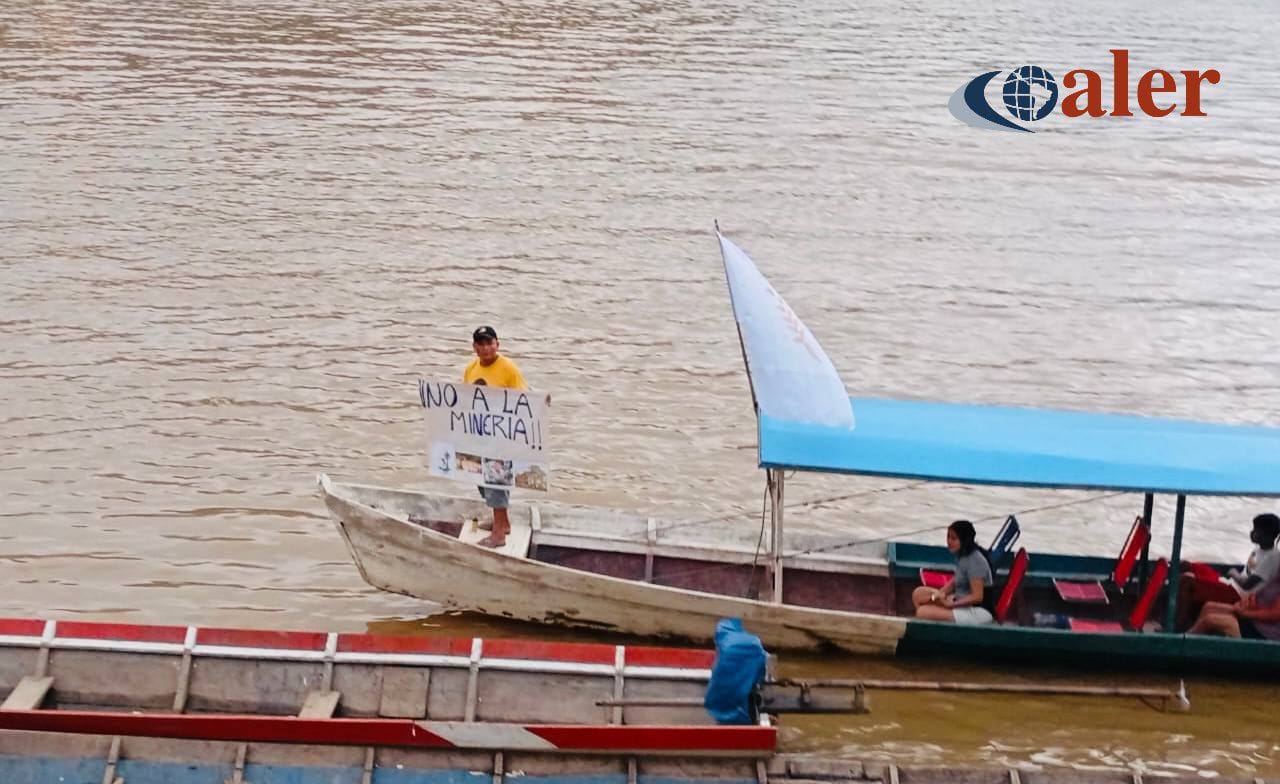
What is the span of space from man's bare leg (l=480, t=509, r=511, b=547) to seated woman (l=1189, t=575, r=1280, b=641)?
5.72 m

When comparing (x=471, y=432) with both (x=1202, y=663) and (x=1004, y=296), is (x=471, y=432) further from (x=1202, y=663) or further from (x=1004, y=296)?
(x=1004, y=296)

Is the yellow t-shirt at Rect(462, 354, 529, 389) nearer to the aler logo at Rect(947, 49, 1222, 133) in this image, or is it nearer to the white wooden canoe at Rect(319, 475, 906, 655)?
the white wooden canoe at Rect(319, 475, 906, 655)

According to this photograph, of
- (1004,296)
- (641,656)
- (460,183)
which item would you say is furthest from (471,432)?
(460,183)

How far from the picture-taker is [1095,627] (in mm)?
11844

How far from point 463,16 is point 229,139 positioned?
13.0 meters

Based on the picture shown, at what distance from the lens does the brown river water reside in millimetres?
14047

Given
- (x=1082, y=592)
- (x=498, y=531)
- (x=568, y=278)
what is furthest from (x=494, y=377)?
(x=568, y=278)

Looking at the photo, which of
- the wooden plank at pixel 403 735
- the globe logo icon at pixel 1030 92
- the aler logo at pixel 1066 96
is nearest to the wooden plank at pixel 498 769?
the wooden plank at pixel 403 735

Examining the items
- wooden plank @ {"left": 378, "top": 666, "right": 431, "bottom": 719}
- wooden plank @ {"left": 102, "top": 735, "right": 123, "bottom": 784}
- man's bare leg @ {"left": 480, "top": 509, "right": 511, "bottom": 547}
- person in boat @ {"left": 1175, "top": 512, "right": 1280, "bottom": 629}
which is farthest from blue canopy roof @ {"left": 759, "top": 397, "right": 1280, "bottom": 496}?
wooden plank @ {"left": 102, "top": 735, "right": 123, "bottom": 784}

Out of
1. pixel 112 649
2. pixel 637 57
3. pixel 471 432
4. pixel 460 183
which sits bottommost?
pixel 112 649

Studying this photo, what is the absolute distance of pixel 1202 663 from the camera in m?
11.8

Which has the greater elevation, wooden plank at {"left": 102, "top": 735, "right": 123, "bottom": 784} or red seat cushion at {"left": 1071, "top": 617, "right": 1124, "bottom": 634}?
red seat cushion at {"left": 1071, "top": 617, "right": 1124, "bottom": 634}

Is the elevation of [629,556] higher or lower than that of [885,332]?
lower

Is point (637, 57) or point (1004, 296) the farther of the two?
point (637, 57)
